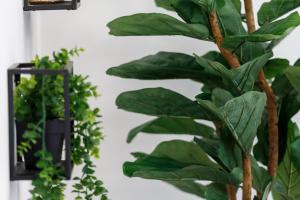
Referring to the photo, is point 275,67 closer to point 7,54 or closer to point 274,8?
point 274,8

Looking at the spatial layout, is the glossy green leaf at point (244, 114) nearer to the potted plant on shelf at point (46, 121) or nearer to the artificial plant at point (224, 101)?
the artificial plant at point (224, 101)

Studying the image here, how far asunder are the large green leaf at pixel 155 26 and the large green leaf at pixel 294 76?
22 centimetres

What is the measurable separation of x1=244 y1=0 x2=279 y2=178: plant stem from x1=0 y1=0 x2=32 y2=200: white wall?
0.58 m

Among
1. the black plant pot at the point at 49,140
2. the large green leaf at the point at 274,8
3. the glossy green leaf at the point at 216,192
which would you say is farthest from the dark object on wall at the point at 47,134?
the large green leaf at the point at 274,8

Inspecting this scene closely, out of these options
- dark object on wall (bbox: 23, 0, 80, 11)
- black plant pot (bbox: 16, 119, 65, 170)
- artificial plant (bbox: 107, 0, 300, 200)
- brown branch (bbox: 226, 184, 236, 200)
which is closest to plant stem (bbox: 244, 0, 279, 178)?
artificial plant (bbox: 107, 0, 300, 200)

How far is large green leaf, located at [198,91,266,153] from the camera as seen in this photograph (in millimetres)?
1345

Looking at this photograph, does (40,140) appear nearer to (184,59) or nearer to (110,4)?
(184,59)

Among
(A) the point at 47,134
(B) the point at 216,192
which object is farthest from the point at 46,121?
(B) the point at 216,192

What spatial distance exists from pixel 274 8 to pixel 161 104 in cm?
38

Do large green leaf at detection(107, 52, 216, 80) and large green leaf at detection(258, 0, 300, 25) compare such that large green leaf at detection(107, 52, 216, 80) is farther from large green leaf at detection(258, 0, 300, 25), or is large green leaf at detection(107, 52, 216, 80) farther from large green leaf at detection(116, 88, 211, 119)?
large green leaf at detection(258, 0, 300, 25)

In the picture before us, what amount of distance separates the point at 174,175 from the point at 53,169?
0.34 m

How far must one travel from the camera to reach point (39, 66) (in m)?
1.32

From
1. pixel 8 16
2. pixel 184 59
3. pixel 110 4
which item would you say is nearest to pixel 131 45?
pixel 110 4

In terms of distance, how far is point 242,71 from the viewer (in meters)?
1.41
